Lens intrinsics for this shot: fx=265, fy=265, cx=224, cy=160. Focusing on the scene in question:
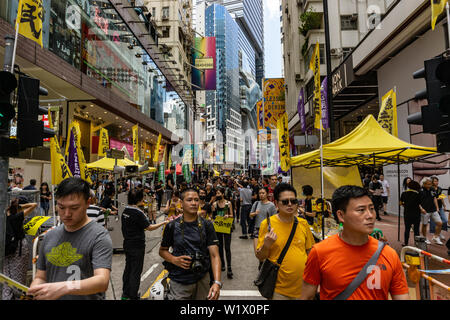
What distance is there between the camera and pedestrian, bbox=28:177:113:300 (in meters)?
2.03

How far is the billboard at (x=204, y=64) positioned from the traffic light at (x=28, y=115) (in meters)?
44.2

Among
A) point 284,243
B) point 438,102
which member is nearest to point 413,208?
point 438,102

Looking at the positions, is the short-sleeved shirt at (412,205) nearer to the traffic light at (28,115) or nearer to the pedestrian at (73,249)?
the pedestrian at (73,249)

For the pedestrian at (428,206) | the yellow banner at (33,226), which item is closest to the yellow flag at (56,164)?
the yellow banner at (33,226)

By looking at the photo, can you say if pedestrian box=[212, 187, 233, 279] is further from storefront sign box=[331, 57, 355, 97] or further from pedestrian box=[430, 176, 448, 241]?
storefront sign box=[331, 57, 355, 97]

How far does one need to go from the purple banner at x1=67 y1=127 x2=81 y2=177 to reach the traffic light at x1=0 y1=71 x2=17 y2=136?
3838 mm

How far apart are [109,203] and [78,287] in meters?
7.47

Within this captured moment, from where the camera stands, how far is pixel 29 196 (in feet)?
17.7

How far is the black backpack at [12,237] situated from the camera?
406 centimetres

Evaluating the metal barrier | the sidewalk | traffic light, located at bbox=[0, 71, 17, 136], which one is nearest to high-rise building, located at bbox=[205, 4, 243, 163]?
the sidewalk

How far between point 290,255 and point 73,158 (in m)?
6.58

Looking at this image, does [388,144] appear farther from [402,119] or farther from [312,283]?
[402,119]

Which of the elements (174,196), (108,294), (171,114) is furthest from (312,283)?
(171,114)

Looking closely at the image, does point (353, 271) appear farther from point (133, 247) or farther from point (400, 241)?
point (400, 241)
